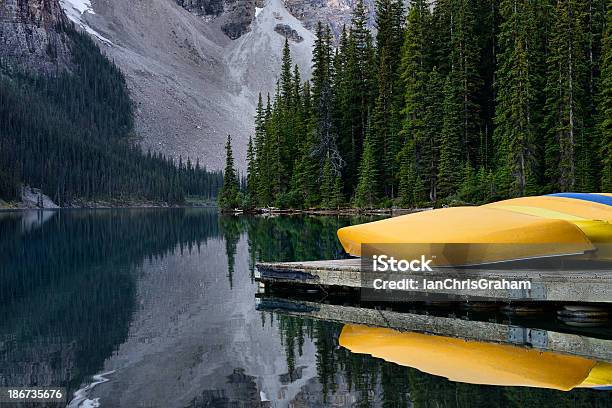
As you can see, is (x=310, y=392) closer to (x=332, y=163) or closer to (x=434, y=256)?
(x=434, y=256)

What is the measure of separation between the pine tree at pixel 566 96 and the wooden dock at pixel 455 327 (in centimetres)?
2319

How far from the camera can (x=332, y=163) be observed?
54.0 metres

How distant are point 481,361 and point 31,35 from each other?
616 feet

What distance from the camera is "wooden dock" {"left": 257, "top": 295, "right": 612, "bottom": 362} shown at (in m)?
9.71

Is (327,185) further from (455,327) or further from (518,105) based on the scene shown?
(455,327)

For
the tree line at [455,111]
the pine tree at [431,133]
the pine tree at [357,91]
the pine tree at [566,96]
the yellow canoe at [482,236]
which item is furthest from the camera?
the pine tree at [357,91]

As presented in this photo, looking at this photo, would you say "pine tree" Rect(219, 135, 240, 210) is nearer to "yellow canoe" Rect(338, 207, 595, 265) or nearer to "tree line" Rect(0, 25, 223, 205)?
"tree line" Rect(0, 25, 223, 205)

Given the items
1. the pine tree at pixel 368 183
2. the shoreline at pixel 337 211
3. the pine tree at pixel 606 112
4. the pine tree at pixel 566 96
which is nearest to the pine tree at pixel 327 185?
the shoreline at pixel 337 211

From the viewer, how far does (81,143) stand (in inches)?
5748

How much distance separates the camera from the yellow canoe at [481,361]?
323 inches

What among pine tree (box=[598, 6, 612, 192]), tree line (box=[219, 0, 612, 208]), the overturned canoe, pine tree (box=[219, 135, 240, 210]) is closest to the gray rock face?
pine tree (box=[219, 135, 240, 210])

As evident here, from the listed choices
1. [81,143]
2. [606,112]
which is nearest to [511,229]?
[606,112]

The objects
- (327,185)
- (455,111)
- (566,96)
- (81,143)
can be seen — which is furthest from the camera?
(81,143)

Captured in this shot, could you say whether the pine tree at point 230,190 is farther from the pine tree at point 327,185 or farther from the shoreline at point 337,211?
the pine tree at point 327,185
